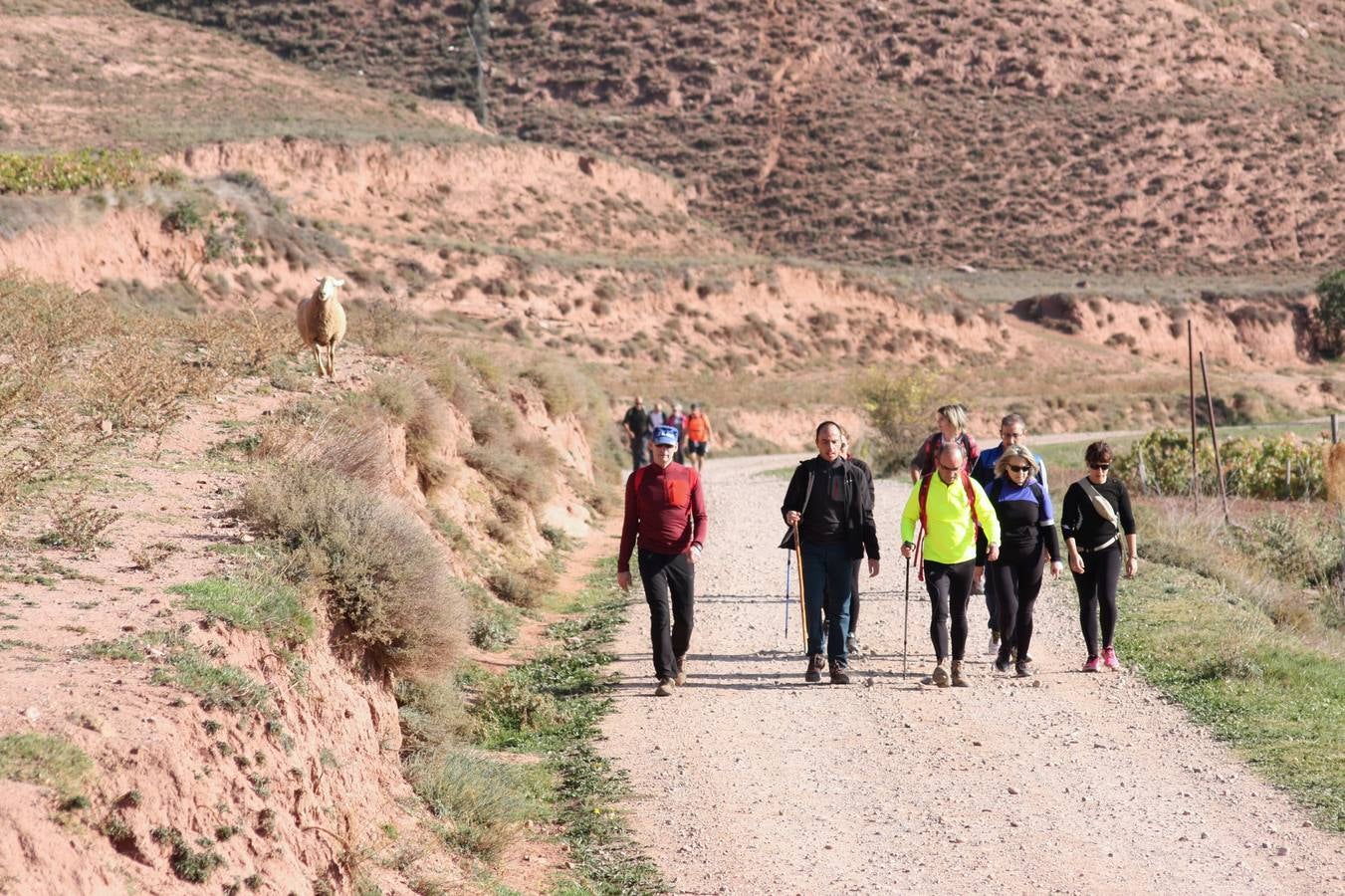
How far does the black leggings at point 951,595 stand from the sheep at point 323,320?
7.29m

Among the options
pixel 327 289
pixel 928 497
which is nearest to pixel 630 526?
pixel 928 497

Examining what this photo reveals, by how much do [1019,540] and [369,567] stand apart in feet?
17.1

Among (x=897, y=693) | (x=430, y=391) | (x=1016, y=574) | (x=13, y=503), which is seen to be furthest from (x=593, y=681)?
(x=430, y=391)

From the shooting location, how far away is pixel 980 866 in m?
6.99

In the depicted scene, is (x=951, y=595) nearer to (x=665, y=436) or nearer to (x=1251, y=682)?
(x=1251, y=682)

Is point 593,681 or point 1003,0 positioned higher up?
point 1003,0

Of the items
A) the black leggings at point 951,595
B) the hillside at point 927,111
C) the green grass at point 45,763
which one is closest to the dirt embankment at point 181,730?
the green grass at point 45,763

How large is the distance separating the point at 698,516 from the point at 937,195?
221ft

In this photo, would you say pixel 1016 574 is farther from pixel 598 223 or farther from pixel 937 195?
pixel 937 195

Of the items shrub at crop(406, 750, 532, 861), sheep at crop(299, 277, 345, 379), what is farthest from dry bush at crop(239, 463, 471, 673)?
sheep at crop(299, 277, 345, 379)

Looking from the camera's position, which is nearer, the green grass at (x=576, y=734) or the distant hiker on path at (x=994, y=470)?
the green grass at (x=576, y=734)

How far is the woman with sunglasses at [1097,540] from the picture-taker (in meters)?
11.0

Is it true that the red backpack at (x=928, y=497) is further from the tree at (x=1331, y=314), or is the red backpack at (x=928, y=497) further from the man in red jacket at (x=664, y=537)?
the tree at (x=1331, y=314)

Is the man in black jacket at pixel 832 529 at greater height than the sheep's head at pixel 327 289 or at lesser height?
lesser
